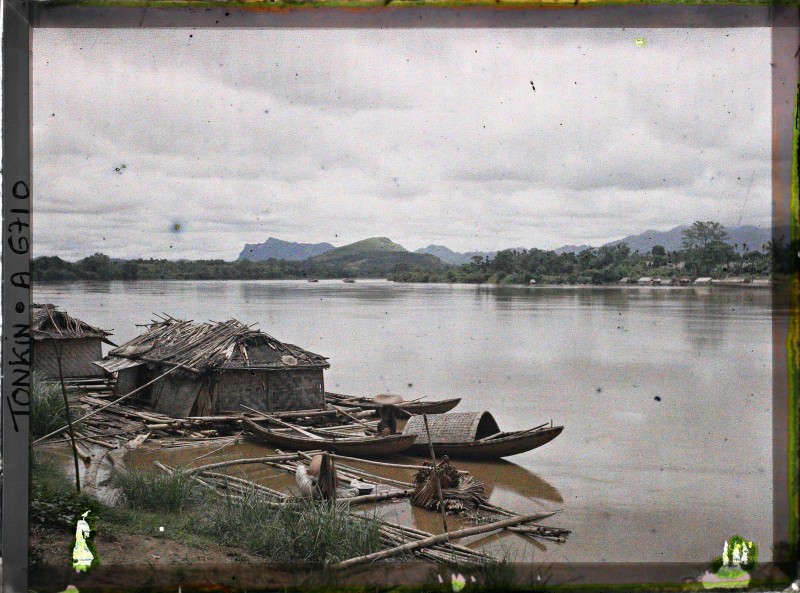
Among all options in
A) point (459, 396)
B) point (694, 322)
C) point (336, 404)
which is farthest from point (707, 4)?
point (336, 404)

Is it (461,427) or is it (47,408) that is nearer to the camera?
(47,408)

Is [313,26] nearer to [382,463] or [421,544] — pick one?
[421,544]

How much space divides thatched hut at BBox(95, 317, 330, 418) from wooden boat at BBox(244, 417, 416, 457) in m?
0.68

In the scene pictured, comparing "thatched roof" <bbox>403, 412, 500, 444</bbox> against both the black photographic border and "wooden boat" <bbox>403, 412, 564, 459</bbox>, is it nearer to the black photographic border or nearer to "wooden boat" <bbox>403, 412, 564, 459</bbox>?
"wooden boat" <bbox>403, 412, 564, 459</bbox>

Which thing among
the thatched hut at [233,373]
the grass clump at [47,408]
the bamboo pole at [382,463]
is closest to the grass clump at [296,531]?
the bamboo pole at [382,463]

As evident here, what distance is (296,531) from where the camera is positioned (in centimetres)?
362

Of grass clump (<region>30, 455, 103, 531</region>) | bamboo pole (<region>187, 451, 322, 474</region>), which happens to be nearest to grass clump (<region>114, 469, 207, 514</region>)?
bamboo pole (<region>187, 451, 322, 474</region>)

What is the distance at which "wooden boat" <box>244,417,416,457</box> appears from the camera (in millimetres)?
5473

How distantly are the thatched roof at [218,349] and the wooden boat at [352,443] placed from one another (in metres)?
0.79

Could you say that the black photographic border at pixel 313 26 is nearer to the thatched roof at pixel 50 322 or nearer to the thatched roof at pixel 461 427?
the thatched roof at pixel 50 322

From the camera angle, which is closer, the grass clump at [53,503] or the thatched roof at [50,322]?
the grass clump at [53,503]

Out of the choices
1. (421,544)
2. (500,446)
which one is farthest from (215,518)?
(500,446)

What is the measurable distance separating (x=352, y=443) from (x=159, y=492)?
1831 millimetres

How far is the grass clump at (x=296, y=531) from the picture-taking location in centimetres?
357
